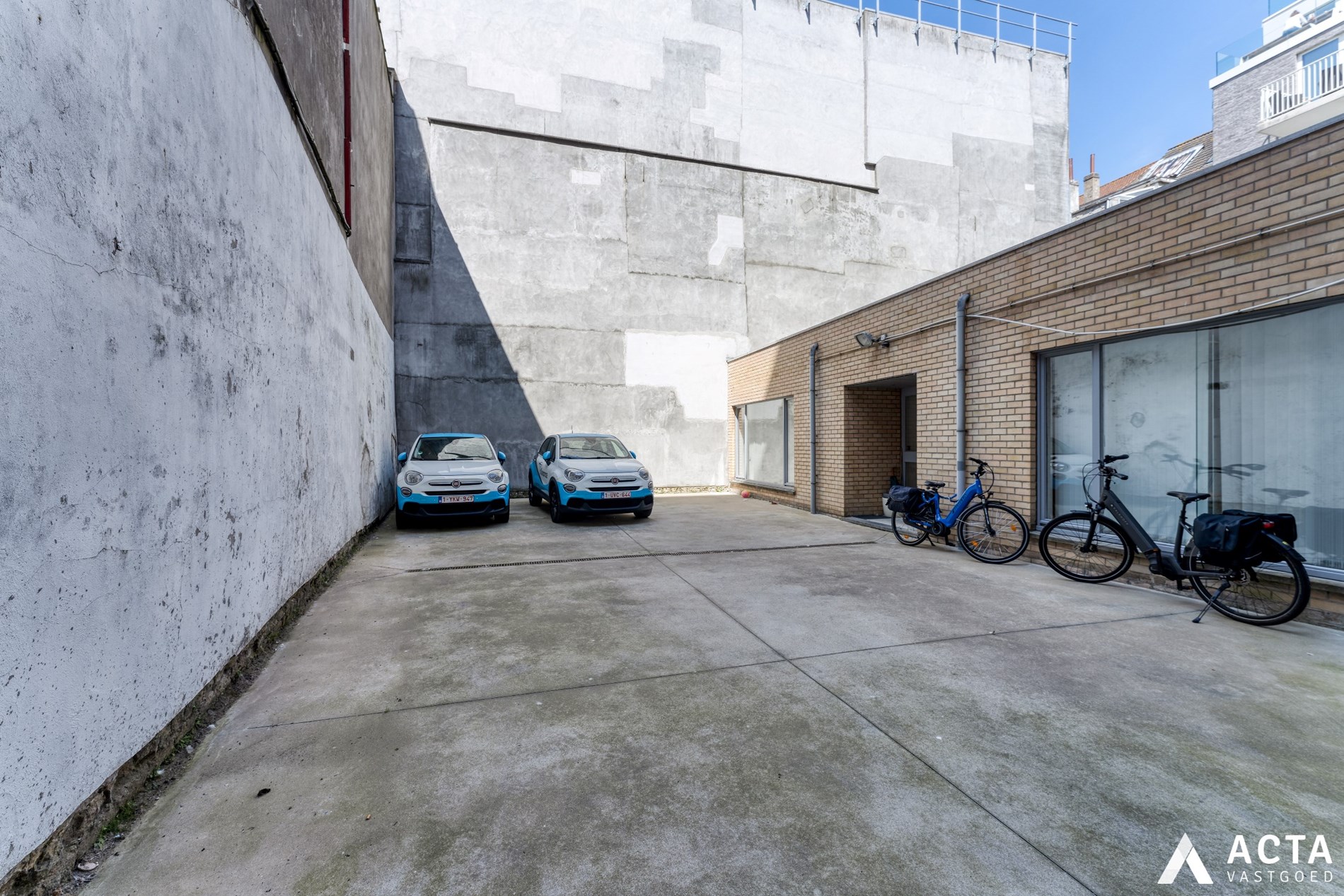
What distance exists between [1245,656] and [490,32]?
16298 mm

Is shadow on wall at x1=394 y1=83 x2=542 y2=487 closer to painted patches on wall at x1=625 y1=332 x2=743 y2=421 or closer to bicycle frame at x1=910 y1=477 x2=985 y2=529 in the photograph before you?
painted patches on wall at x1=625 y1=332 x2=743 y2=421

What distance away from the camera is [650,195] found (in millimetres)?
14148

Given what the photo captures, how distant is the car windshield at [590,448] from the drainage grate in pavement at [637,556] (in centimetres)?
343

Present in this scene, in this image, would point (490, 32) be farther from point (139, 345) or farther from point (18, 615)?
point (18, 615)

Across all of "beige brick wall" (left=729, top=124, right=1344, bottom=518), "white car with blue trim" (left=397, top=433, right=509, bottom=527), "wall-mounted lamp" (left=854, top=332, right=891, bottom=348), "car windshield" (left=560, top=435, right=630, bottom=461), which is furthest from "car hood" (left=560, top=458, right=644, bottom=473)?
"wall-mounted lamp" (left=854, top=332, right=891, bottom=348)

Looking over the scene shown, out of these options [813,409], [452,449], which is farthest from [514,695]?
[813,409]

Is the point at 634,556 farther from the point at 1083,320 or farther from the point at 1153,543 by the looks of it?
the point at 1083,320

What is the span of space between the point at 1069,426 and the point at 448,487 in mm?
7938

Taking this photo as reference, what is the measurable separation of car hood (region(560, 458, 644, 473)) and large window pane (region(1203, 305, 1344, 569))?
274 inches

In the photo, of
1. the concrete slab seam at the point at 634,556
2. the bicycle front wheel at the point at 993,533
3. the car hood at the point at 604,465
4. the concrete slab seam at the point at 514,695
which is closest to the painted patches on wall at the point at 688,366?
the car hood at the point at 604,465

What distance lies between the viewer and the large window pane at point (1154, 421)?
16.7 feet

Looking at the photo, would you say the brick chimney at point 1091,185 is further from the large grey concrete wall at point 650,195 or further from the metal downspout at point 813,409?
the metal downspout at point 813,409

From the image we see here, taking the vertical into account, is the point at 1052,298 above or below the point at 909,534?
above

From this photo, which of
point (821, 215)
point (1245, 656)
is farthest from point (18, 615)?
point (821, 215)
